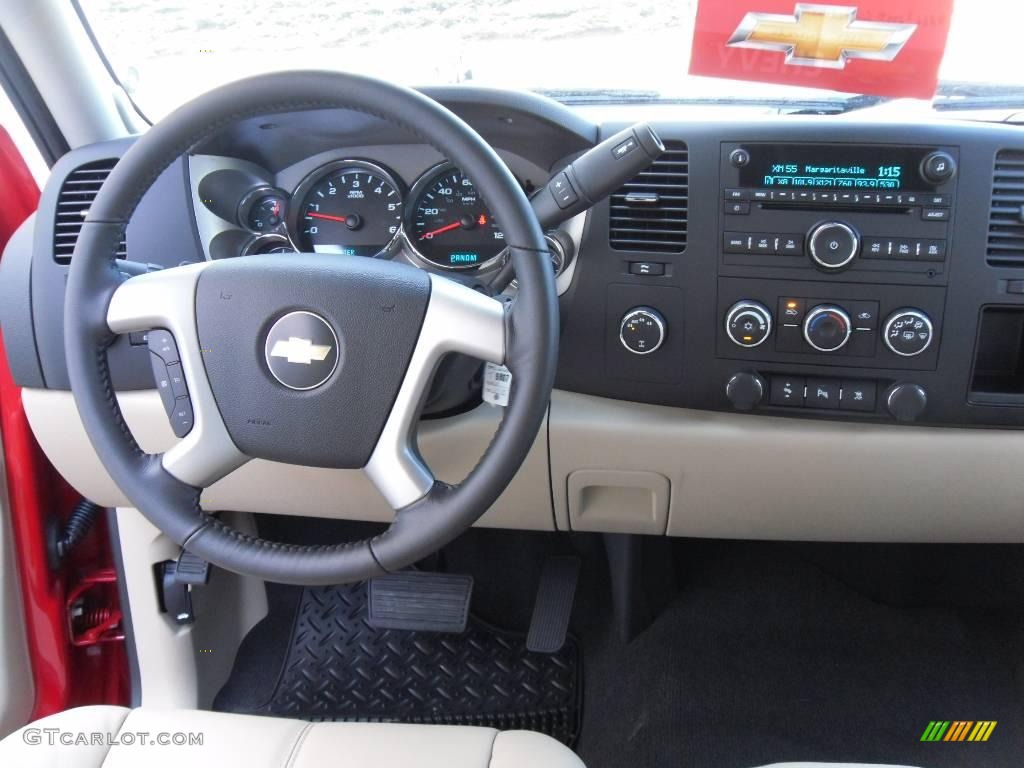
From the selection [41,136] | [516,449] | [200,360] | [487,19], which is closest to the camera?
[516,449]

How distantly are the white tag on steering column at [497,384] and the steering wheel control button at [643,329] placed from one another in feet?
0.88

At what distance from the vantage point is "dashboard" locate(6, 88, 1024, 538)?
1178 mm

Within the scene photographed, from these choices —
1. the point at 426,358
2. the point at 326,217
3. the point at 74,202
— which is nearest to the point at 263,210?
the point at 326,217

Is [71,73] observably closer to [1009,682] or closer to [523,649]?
[523,649]

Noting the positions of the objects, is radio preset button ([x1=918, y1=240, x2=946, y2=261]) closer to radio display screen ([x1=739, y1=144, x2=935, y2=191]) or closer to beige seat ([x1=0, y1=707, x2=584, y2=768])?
radio display screen ([x1=739, y1=144, x2=935, y2=191])

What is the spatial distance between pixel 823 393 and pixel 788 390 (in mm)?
51

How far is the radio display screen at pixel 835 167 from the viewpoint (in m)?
1.17

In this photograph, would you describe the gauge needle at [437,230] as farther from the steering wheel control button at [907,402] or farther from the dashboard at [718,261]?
the steering wheel control button at [907,402]

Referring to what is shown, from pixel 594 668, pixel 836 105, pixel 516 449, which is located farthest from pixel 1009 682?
pixel 516 449

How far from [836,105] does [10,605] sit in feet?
5.80

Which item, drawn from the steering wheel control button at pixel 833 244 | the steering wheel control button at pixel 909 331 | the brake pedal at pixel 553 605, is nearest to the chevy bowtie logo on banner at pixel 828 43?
the steering wheel control button at pixel 833 244

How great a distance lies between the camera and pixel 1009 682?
5.47 ft

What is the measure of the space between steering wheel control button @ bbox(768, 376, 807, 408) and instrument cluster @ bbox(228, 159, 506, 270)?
49 cm

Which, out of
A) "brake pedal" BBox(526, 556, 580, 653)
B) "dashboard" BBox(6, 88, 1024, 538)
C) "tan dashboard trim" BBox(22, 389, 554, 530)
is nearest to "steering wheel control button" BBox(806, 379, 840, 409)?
"dashboard" BBox(6, 88, 1024, 538)
